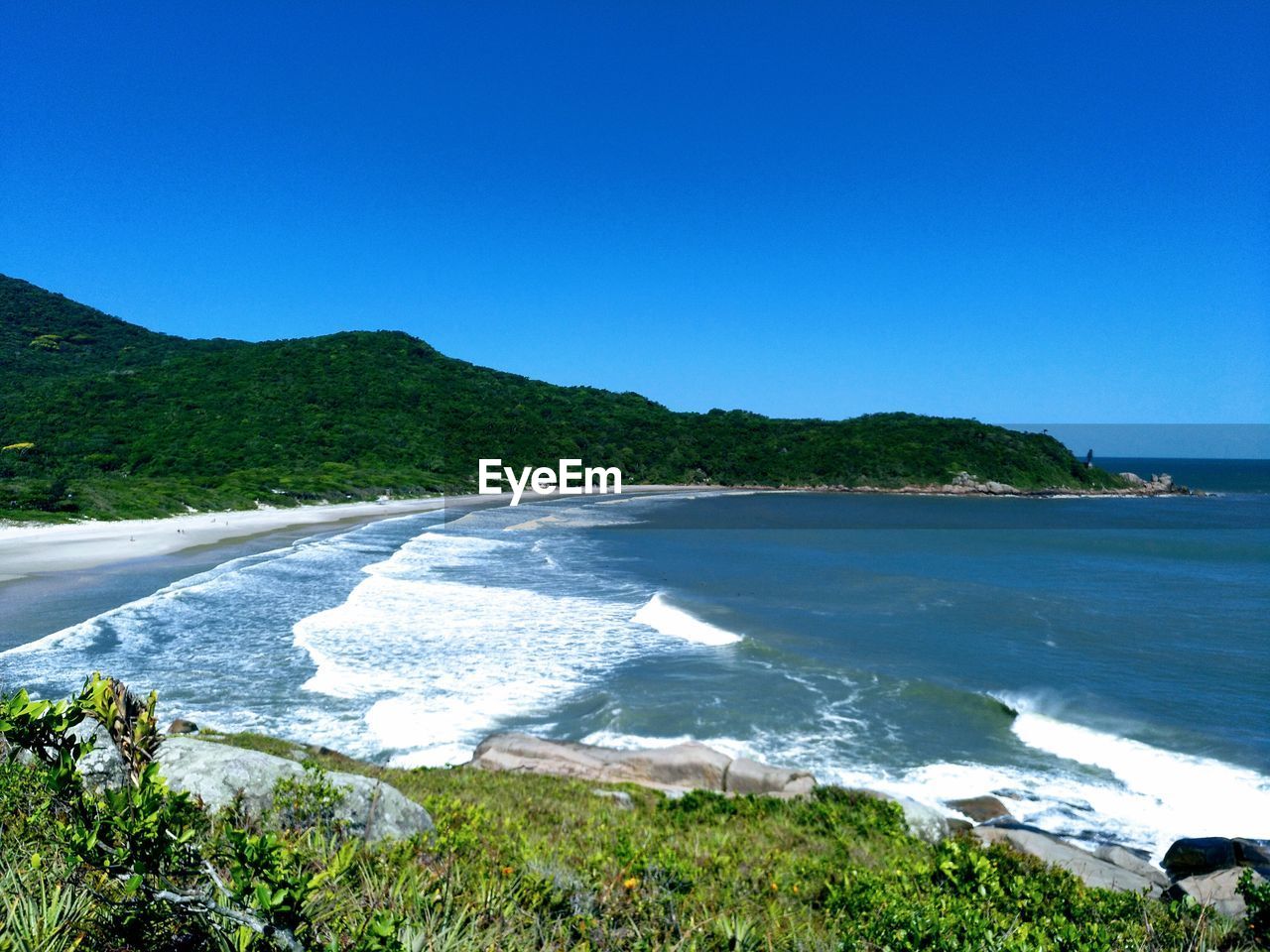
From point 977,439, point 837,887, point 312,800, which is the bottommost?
point 837,887

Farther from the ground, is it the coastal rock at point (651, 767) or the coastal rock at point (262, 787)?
the coastal rock at point (262, 787)

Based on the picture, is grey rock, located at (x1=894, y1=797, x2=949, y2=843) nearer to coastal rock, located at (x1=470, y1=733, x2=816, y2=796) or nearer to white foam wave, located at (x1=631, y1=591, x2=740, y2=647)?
coastal rock, located at (x1=470, y1=733, x2=816, y2=796)

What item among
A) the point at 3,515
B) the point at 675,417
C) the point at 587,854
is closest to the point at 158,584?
the point at 3,515

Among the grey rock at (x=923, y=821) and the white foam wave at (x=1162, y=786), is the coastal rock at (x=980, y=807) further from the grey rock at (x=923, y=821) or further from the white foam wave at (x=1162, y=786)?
the white foam wave at (x=1162, y=786)

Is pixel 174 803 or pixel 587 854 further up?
pixel 174 803

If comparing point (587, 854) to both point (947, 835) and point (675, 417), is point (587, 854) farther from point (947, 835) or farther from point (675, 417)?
point (675, 417)

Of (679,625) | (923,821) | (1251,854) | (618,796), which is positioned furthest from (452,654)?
(1251,854)

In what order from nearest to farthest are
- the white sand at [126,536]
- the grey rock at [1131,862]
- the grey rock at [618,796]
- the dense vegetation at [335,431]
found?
the grey rock at [1131,862] < the grey rock at [618,796] < the white sand at [126,536] < the dense vegetation at [335,431]

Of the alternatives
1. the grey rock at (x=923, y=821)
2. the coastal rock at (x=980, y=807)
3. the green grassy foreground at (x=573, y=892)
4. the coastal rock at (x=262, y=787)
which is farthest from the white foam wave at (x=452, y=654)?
the coastal rock at (x=980, y=807)
